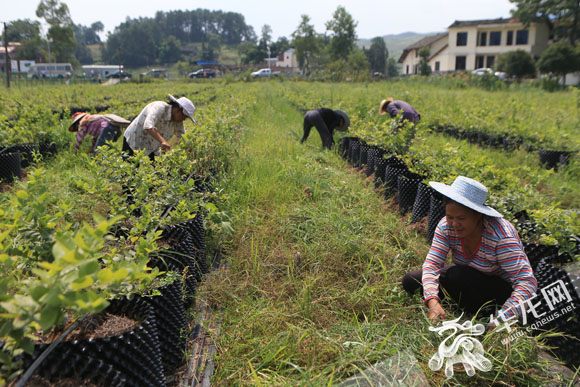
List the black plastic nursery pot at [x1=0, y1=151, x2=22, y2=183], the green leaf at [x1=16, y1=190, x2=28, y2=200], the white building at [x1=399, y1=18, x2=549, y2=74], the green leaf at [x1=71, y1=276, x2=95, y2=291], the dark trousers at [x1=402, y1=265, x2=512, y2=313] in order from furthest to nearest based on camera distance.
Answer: the white building at [x1=399, y1=18, x2=549, y2=74], the black plastic nursery pot at [x1=0, y1=151, x2=22, y2=183], the dark trousers at [x1=402, y1=265, x2=512, y2=313], the green leaf at [x1=16, y1=190, x2=28, y2=200], the green leaf at [x1=71, y1=276, x2=95, y2=291]

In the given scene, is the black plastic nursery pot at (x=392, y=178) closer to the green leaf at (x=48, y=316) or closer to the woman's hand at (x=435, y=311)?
the woman's hand at (x=435, y=311)

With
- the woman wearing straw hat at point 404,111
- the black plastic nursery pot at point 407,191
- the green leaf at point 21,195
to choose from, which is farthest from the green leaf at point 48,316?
the woman wearing straw hat at point 404,111

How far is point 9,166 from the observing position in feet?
16.7

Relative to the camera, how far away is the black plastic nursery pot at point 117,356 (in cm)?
141

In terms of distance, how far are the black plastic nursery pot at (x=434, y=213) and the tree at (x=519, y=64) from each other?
30.8 m

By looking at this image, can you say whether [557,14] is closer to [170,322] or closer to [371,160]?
[371,160]

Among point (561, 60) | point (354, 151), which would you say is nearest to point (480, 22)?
point (561, 60)

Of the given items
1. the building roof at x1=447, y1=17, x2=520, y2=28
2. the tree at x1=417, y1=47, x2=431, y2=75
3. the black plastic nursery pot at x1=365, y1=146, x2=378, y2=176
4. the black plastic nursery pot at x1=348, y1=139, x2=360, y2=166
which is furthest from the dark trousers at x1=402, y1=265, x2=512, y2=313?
the building roof at x1=447, y1=17, x2=520, y2=28

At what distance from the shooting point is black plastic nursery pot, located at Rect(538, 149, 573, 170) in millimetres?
6102

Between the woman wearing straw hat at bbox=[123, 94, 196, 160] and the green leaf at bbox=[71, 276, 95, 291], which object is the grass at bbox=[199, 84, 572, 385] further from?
the green leaf at bbox=[71, 276, 95, 291]

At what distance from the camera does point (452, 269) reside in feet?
7.77

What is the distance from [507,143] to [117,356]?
7833 millimetres

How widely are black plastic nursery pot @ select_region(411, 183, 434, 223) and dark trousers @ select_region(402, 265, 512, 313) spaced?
1.28m

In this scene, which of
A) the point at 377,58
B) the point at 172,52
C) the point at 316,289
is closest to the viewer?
the point at 316,289
